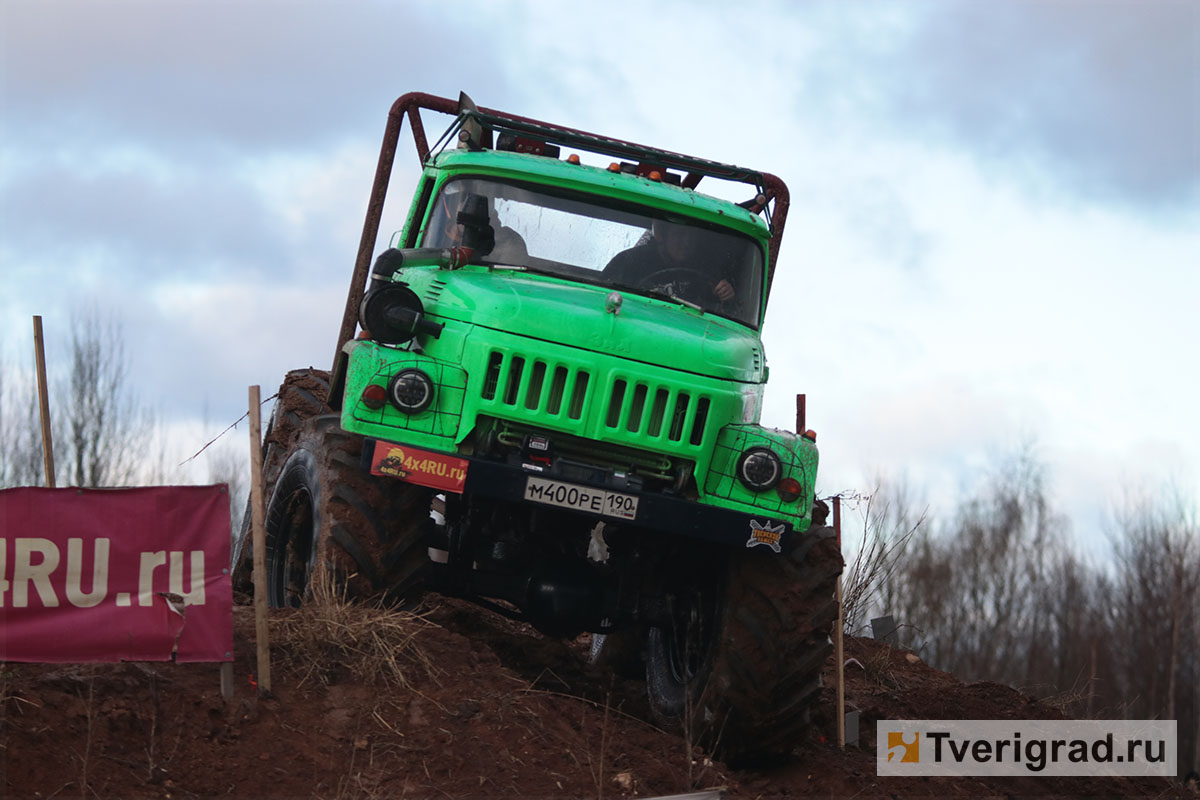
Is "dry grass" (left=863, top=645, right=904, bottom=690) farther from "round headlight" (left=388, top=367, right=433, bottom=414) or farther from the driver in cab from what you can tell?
"round headlight" (left=388, top=367, right=433, bottom=414)

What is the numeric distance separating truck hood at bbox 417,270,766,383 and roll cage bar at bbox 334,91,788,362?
4.36ft

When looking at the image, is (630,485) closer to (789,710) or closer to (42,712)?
(789,710)

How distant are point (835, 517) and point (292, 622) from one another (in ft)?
11.8

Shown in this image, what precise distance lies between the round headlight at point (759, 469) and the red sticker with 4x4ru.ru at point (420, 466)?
151 centimetres

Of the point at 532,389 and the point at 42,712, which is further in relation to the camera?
the point at 532,389

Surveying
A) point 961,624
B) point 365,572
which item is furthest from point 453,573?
point 961,624

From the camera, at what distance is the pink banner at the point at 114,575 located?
21.6ft

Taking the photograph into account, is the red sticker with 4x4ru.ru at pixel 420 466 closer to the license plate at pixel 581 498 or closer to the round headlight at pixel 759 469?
the license plate at pixel 581 498

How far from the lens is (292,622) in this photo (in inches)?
288

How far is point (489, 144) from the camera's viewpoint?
9.34 m

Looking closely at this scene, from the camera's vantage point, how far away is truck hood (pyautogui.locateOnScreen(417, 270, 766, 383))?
7.48m

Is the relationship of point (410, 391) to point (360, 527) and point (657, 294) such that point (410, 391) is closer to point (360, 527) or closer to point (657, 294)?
point (360, 527)

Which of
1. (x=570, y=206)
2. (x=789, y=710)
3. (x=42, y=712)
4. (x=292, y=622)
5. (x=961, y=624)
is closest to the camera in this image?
(x=42, y=712)

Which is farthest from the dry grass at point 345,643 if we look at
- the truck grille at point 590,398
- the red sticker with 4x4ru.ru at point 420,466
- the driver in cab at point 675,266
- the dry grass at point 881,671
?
the dry grass at point 881,671
